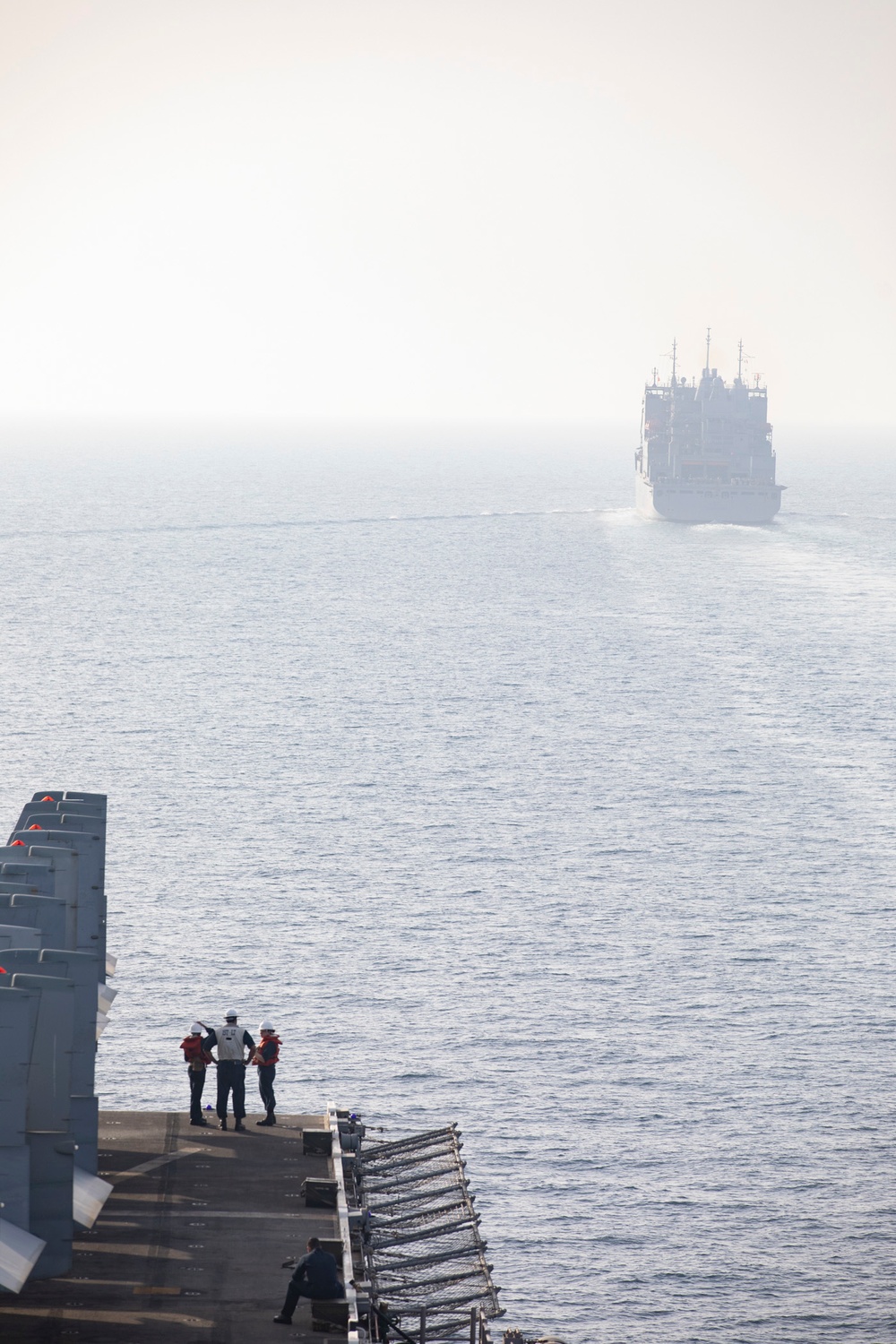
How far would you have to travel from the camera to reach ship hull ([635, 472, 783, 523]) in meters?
192

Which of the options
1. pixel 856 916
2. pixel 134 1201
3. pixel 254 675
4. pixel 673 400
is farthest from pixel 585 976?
pixel 673 400

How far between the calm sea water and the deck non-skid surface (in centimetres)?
886

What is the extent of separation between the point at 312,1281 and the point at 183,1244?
9.77ft

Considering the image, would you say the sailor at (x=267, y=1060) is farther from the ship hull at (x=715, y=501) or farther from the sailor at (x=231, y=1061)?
the ship hull at (x=715, y=501)

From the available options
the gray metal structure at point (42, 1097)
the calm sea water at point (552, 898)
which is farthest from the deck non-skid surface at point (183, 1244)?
the calm sea water at point (552, 898)

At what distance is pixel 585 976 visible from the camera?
5084cm

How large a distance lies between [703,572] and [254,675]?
5896 cm

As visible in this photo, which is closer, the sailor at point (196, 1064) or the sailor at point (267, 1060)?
the sailor at point (196, 1064)

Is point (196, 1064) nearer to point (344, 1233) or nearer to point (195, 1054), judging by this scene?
point (195, 1054)

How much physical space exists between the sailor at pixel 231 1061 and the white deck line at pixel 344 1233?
5.03ft

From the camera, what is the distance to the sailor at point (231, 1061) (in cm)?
2777

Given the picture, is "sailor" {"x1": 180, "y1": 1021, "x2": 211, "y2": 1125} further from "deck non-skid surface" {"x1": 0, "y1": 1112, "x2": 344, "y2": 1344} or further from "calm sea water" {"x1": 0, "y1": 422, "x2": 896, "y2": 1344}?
"calm sea water" {"x1": 0, "y1": 422, "x2": 896, "y2": 1344}

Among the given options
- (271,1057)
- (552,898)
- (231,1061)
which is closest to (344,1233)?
(271,1057)

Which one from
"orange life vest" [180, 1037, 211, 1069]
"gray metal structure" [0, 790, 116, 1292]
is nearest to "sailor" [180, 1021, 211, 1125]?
"orange life vest" [180, 1037, 211, 1069]
